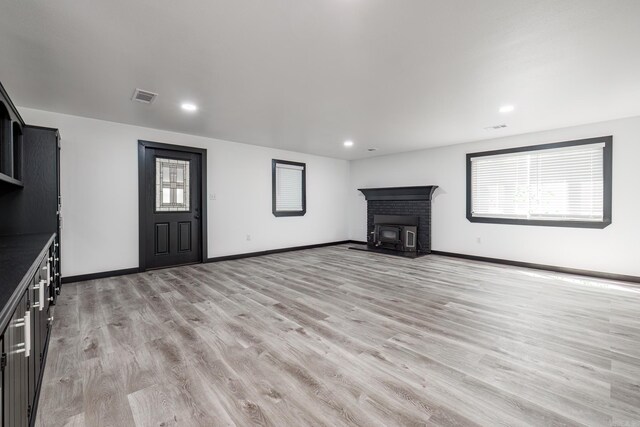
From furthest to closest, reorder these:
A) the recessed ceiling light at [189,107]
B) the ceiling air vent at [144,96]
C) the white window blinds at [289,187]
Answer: the white window blinds at [289,187] → the recessed ceiling light at [189,107] → the ceiling air vent at [144,96]

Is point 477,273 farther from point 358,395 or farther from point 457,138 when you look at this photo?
point 358,395

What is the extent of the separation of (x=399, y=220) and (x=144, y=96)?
5.64 m

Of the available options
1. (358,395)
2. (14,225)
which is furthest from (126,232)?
(358,395)

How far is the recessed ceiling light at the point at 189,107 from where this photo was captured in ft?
12.3

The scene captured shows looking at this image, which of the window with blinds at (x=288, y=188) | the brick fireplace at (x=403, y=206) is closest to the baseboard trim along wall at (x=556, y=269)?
the brick fireplace at (x=403, y=206)

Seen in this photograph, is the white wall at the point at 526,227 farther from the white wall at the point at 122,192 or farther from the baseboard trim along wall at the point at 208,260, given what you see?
the white wall at the point at 122,192

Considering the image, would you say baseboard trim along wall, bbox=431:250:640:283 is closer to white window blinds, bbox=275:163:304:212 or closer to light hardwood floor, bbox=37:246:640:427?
light hardwood floor, bbox=37:246:640:427

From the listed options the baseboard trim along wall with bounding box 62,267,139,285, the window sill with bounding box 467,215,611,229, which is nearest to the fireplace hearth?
the window sill with bounding box 467,215,611,229

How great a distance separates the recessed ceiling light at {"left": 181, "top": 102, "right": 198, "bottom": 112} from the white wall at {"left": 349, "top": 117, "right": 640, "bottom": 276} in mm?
4934

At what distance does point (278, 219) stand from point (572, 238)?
5.53m

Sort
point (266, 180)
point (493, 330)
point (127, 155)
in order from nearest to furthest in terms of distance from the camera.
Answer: point (493, 330) → point (127, 155) → point (266, 180)

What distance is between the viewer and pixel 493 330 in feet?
8.75

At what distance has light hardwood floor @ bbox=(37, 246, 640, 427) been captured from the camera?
1.63m

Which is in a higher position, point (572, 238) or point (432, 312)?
point (572, 238)
